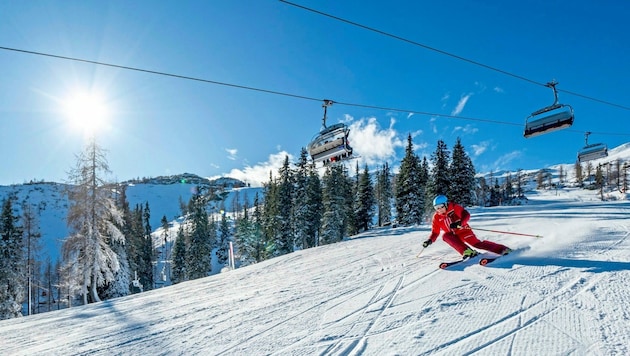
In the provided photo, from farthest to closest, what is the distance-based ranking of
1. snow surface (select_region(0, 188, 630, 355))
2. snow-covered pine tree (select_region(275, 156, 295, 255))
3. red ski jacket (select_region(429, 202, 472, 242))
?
snow-covered pine tree (select_region(275, 156, 295, 255)) < red ski jacket (select_region(429, 202, 472, 242)) < snow surface (select_region(0, 188, 630, 355))

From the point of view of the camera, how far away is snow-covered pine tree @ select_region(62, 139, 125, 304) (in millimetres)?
17359

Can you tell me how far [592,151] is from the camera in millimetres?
13680

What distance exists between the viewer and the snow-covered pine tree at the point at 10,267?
19.0m

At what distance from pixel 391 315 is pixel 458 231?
380 centimetres

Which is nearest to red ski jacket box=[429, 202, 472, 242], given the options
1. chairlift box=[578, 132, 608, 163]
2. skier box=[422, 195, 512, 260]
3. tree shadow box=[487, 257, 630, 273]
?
skier box=[422, 195, 512, 260]

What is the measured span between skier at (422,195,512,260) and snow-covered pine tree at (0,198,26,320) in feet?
80.9

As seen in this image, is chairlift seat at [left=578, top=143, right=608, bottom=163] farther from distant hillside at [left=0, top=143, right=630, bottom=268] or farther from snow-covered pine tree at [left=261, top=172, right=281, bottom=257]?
distant hillside at [left=0, top=143, right=630, bottom=268]

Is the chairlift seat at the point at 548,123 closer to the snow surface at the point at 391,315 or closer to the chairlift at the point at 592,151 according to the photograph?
the snow surface at the point at 391,315

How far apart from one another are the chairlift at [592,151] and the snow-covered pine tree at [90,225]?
2438cm

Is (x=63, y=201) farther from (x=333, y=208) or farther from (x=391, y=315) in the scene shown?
(x=391, y=315)

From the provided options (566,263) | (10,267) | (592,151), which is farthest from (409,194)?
(10,267)

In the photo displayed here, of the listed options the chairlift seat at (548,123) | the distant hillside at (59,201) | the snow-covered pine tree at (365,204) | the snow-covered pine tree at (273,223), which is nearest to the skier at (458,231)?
the chairlift seat at (548,123)

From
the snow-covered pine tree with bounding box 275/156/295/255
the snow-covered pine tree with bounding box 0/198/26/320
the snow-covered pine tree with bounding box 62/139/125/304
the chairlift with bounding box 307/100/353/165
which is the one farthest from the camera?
the snow-covered pine tree with bounding box 275/156/295/255

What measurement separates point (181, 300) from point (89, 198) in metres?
15.9
